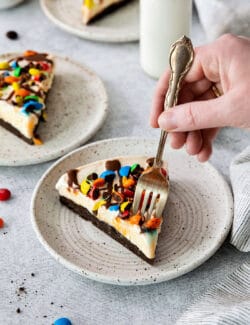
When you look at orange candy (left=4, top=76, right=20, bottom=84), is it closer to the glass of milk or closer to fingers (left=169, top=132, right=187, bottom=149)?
the glass of milk

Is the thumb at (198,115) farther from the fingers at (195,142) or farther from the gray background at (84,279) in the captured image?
the gray background at (84,279)

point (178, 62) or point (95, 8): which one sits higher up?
point (178, 62)

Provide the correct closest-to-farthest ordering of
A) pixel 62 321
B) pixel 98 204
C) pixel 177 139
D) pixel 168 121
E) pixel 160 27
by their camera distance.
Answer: pixel 62 321, pixel 168 121, pixel 98 204, pixel 177 139, pixel 160 27

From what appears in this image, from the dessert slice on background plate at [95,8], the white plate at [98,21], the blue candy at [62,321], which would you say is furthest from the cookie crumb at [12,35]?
the blue candy at [62,321]

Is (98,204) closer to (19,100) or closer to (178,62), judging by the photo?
(178,62)

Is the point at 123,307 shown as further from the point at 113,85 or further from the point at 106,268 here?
the point at 113,85

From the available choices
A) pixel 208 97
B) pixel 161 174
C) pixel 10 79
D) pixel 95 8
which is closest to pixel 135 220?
pixel 161 174

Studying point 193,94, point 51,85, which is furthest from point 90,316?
point 51,85
